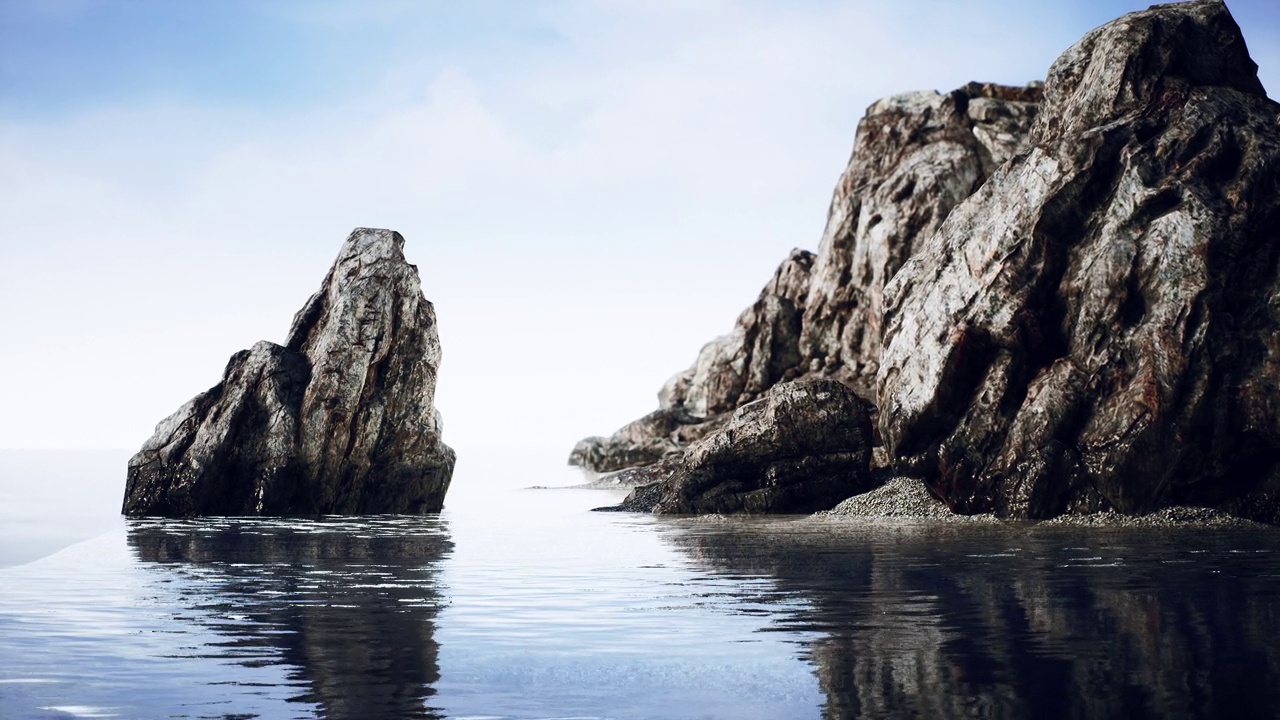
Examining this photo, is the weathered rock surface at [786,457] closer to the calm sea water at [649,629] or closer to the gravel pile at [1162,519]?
the gravel pile at [1162,519]

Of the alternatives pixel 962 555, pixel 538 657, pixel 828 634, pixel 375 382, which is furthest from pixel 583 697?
pixel 375 382

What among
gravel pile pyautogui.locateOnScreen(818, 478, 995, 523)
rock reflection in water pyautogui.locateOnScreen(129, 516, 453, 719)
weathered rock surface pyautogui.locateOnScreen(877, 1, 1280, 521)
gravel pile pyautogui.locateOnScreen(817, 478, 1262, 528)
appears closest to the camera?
rock reflection in water pyautogui.locateOnScreen(129, 516, 453, 719)

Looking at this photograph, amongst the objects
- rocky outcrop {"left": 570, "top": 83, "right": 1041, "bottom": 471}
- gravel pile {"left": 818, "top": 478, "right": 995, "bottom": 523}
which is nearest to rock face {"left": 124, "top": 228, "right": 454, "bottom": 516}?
gravel pile {"left": 818, "top": 478, "right": 995, "bottom": 523}

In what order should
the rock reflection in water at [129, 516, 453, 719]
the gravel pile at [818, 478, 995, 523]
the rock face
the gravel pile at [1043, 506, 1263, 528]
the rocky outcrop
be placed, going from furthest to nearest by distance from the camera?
the rocky outcrop → the rock face → the gravel pile at [818, 478, 995, 523] → the gravel pile at [1043, 506, 1263, 528] → the rock reflection in water at [129, 516, 453, 719]

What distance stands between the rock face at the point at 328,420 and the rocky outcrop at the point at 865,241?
83.7 ft

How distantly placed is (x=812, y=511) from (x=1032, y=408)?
32.1 ft

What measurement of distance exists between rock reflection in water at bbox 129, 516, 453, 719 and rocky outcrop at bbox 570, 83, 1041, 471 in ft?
126

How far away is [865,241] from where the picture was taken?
67875mm

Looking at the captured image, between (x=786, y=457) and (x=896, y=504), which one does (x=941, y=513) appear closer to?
(x=896, y=504)

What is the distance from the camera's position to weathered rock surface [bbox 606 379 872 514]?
148ft

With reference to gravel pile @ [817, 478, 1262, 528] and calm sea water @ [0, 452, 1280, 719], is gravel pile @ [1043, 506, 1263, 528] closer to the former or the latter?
gravel pile @ [817, 478, 1262, 528]

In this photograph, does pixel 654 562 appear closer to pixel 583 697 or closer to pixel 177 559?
pixel 177 559

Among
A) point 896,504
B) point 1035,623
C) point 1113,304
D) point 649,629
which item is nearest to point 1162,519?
point 1113,304

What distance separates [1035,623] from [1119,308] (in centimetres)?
2751
